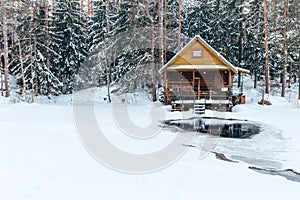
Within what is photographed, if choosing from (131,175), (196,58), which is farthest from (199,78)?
(131,175)

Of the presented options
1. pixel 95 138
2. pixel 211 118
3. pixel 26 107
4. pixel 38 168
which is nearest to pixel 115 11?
pixel 26 107

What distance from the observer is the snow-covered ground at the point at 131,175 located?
5.04 m

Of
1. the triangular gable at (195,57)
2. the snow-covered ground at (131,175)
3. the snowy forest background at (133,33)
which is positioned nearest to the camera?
the snow-covered ground at (131,175)

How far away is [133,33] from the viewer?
1013 inches

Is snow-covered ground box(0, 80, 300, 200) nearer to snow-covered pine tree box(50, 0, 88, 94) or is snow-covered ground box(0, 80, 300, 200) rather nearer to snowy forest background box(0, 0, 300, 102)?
snowy forest background box(0, 0, 300, 102)

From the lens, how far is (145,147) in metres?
8.84

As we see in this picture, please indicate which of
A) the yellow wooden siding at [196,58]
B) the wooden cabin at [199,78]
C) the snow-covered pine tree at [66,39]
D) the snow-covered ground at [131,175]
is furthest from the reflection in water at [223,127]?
the snow-covered pine tree at [66,39]

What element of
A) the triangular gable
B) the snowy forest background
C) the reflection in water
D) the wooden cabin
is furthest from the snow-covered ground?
the snowy forest background

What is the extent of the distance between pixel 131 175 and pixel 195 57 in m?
16.0

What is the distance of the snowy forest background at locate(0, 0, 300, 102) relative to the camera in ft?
77.8

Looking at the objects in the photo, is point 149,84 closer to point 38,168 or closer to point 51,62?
point 51,62

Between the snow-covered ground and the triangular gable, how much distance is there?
404 inches

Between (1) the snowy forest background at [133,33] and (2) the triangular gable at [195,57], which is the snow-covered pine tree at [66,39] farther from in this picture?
(2) the triangular gable at [195,57]

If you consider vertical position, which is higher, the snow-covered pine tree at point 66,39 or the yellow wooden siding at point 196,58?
the snow-covered pine tree at point 66,39
